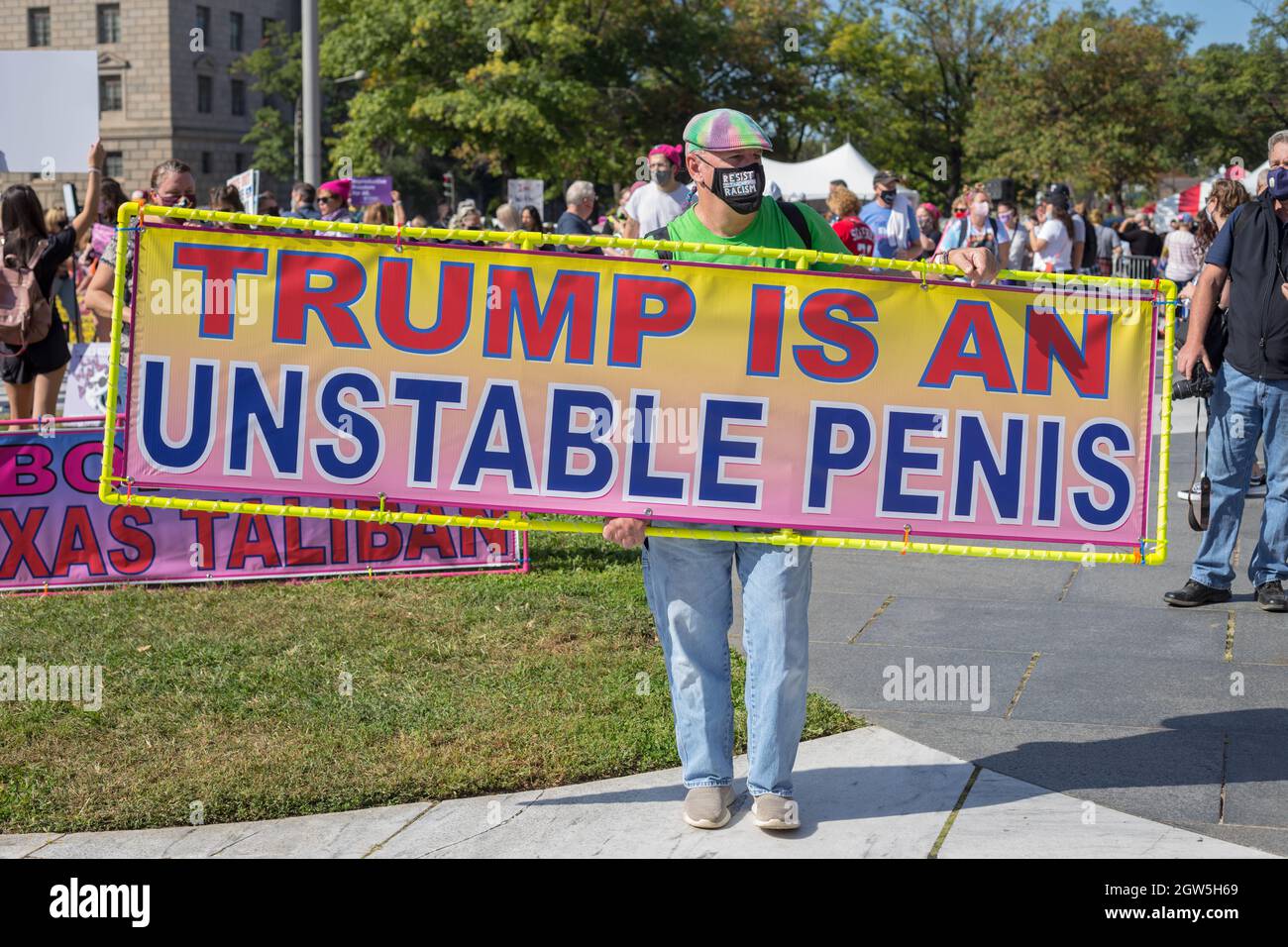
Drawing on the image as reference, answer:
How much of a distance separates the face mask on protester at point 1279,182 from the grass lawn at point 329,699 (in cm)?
330

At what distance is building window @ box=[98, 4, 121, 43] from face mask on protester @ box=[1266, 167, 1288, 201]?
78.4 meters

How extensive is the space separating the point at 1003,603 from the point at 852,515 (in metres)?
2.95

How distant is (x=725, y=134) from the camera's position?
4004 millimetres

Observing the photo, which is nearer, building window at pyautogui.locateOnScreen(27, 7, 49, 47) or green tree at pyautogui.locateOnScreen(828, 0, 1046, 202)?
green tree at pyautogui.locateOnScreen(828, 0, 1046, 202)

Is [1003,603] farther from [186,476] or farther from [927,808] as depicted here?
[186,476]

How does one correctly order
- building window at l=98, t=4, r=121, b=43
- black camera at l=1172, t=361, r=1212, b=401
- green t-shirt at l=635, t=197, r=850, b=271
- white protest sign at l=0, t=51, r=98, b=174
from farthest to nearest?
1. building window at l=98, t=4, r=121, b=43
2. white protest sign at l=0, t=51, r=98, b=174
3. black camera at l=1172, t=361, r=1212, b=401
4. green t-shirt at l=635, t=197, r=850, b=271

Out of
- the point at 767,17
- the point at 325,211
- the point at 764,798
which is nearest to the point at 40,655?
the point at 764,798

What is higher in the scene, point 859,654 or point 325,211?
point 325,211

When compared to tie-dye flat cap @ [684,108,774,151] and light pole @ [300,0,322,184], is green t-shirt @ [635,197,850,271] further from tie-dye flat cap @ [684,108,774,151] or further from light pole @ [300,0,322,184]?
light pole @ [300,0,322,184]

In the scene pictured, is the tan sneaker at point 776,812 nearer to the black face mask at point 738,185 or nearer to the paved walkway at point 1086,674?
the paved walkway at point 1086,674

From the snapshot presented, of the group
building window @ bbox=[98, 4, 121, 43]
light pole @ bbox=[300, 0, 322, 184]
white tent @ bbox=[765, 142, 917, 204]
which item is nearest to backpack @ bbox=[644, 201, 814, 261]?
light pole @ bbox=[300, 0, 322, 184]

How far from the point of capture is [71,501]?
7035 millimetres

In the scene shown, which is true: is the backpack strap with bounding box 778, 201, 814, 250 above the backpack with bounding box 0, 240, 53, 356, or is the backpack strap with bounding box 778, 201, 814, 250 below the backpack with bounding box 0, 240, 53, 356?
above

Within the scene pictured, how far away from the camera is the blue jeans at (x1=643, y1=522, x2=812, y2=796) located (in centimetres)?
410
